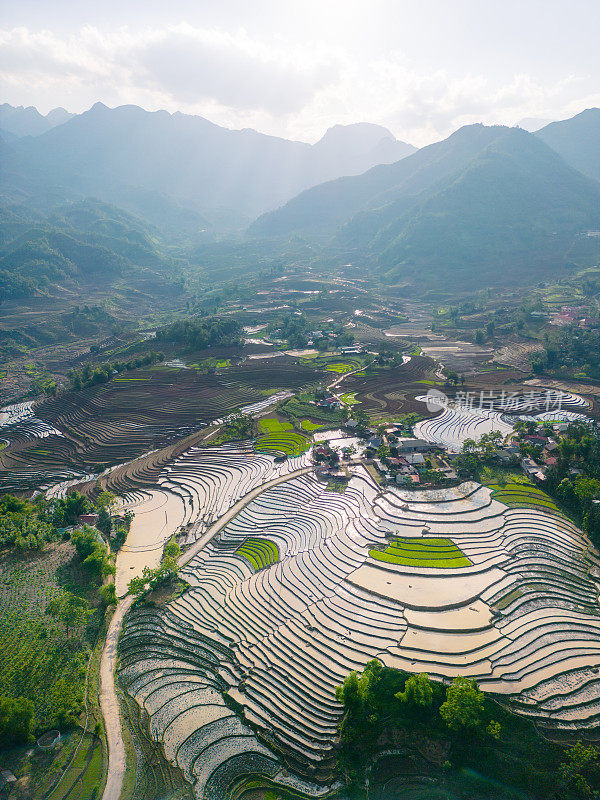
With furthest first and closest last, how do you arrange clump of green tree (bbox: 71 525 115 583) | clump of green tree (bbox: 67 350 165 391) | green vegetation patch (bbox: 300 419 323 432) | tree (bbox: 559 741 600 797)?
1. clump of green tree (bbox: 67 350 165 391)
2. green vegetation patch (bbox: 300 419 323 432)
3. clump of green tree (bbox: 71 525 115 583)
4. tree (bbox: 559 741 600 797)

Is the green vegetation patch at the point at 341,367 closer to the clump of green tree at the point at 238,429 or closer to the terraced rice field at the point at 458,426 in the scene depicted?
the terraced rice field at the point at 458,426

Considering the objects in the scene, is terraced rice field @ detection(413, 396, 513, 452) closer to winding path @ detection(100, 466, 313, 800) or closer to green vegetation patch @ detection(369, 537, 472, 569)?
green vegetation patch @ detection(369, 537, 472, 569)

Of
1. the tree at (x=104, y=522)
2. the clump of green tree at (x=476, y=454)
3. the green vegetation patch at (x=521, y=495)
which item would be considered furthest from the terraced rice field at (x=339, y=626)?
the tree at (x=104, y=522)

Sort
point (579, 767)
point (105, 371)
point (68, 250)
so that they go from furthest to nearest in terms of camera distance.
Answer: point (68, 250)
point (105, 371)
point (579, 767)

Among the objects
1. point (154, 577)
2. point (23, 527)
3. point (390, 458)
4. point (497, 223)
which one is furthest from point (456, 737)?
point (497, 223)

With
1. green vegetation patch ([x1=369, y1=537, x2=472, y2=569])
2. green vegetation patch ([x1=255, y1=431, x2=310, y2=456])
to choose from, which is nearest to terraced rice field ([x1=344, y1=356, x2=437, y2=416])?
green vegetation patch ([x1=255, y1=431, x2=310, y2=456])

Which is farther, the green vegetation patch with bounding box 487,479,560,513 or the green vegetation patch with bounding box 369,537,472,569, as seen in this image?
the green vegetation patch with bounding box 487,479,560,513

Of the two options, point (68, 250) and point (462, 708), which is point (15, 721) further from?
point (68, 250)
